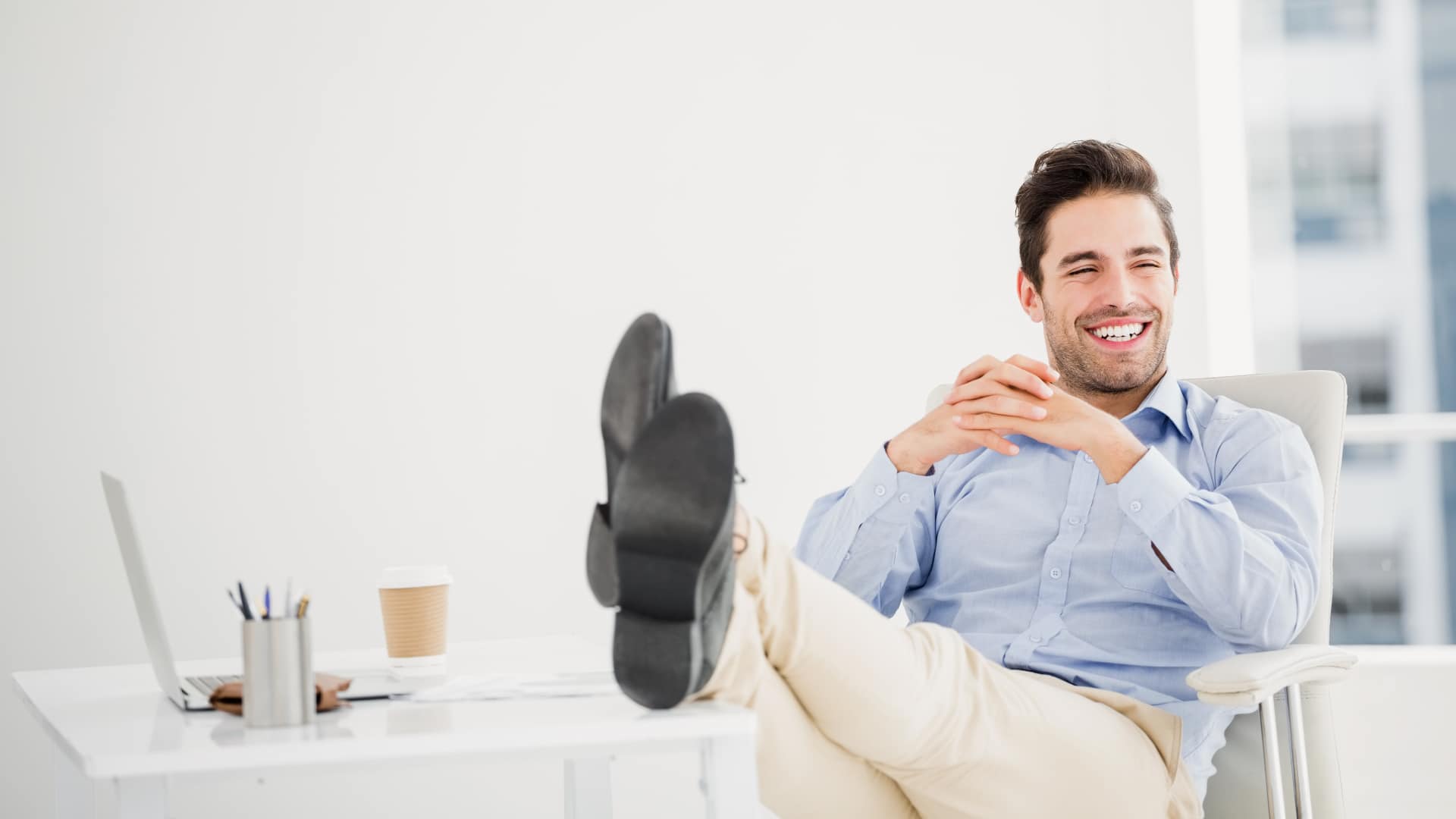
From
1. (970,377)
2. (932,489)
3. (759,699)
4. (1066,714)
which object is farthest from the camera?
(932,489)

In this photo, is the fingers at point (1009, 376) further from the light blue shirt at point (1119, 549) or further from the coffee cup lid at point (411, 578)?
the coffee cup lid at point (411, 578)

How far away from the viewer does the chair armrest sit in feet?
4.49

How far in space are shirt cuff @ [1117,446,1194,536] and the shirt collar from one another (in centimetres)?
25

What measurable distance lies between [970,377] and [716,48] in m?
1.36

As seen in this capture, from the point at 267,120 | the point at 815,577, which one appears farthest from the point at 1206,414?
the point at 267,120

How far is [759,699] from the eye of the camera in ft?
3.79

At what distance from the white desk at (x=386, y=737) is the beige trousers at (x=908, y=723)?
0.09m

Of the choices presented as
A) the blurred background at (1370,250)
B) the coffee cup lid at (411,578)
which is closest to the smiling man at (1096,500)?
the coffee cup lid at (411,578)

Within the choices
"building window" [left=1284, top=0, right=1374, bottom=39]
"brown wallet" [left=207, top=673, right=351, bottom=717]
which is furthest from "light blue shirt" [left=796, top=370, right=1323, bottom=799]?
"building window" [left=1284, top=0, right=1374, bottom=39]

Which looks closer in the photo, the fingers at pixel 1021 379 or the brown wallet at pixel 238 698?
the brown wallet at pixel 238 698

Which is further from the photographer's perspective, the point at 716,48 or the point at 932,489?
the point at 716,48

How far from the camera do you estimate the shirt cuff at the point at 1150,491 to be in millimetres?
1623

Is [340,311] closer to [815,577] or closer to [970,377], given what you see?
[970,377]

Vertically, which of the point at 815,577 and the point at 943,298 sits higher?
the point at 943,298
